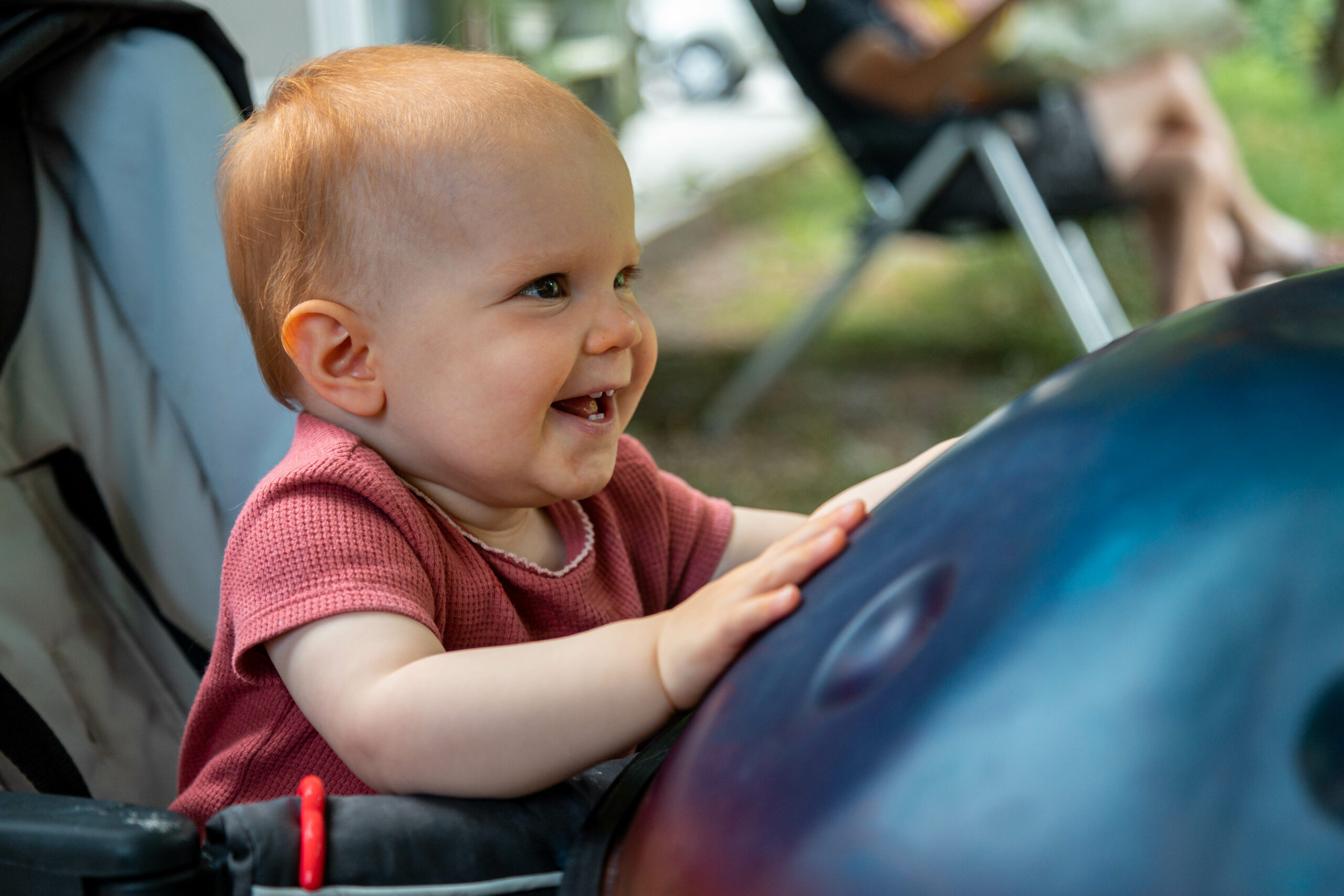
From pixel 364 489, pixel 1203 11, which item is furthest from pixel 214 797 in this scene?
pixel 1203 11

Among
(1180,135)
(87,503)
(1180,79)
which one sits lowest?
(1180,135)

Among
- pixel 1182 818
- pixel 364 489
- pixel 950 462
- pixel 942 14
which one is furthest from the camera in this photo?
pixel 942 14

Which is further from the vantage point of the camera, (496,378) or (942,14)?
(942,14)

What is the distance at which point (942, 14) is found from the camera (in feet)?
9.21

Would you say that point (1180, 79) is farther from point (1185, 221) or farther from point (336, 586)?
point (336, 586)

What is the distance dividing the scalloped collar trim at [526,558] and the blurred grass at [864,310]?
5.22 ft

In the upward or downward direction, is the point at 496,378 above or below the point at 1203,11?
above

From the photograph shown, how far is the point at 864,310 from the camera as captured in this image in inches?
161

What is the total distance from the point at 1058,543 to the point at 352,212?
432 mm

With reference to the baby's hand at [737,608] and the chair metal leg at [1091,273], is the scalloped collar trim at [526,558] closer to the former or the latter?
the baby's hand at [737,608]

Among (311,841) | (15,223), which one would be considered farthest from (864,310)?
(311,841)

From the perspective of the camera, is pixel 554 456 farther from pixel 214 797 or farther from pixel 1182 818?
pixel 1182 818

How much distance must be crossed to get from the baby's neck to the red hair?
14 cm

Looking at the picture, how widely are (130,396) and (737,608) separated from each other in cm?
66
